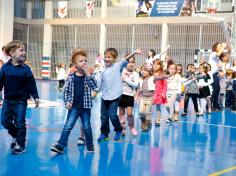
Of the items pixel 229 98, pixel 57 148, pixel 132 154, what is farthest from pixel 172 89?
pixel 229 98

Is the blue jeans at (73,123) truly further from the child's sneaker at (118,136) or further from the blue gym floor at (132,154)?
the child's sneaker at (118,136)

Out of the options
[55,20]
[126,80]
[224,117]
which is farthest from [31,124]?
[55,20]

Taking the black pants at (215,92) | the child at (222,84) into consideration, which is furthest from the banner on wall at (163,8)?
the black pants at (215,92)

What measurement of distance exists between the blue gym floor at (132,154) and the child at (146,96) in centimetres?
27

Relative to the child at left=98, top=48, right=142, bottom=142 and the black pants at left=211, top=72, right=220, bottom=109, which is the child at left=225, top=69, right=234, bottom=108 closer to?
the black pants at left=211, top=72, right=220, bottom=109

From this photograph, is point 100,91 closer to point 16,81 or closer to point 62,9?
point 16,81

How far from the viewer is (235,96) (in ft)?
46.2

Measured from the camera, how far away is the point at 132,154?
6277 millimetres

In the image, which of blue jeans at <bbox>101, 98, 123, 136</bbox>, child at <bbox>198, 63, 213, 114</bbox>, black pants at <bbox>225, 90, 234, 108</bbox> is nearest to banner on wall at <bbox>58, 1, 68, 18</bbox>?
black pants at <bbox>225, 90, 234, 108</bbox>

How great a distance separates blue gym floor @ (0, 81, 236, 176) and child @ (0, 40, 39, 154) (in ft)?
1.09

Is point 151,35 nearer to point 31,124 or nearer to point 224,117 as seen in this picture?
point 224,117

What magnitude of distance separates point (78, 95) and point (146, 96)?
259 cm

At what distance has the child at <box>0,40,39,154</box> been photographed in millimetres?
6004

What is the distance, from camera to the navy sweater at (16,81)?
599 centimetres
